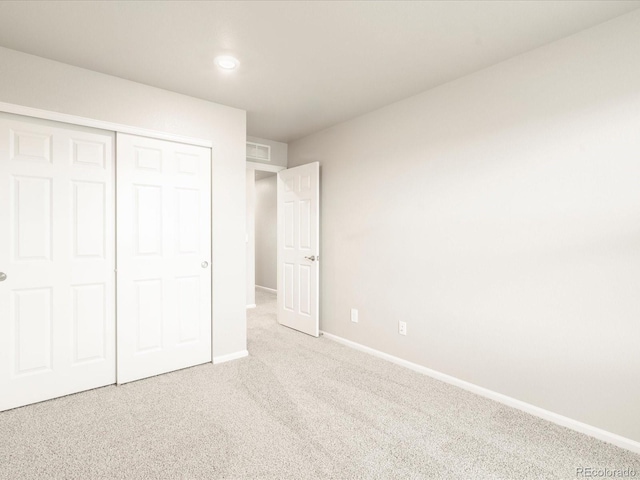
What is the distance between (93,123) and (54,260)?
1.08 m

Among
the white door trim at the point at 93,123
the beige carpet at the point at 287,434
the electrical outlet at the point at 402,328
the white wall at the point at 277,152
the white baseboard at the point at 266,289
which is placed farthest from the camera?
the white baseboard at the point at 266,289

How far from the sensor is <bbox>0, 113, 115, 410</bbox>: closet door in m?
2.28

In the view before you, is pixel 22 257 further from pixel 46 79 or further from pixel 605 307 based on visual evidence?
pixel 605 307

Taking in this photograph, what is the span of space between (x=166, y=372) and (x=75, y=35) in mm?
2620

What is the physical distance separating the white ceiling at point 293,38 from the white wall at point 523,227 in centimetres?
28

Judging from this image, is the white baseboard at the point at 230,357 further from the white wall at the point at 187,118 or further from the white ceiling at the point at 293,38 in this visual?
the white ceiling at the point at 293,38

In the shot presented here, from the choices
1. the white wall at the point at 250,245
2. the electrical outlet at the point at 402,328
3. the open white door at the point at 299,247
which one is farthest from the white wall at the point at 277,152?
the electrical outlet at the point at 402,328

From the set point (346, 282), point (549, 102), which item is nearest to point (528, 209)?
point (549, 102)

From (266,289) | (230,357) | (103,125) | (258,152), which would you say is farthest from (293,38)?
(266,289)

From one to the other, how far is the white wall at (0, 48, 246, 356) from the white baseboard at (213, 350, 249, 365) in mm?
38

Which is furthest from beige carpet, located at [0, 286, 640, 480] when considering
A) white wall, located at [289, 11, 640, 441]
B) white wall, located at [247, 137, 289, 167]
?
white wall, located at [247, 137, 289, 167]

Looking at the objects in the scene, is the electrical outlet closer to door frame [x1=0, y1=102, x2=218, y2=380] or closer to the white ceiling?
door frame [x1=0, y1=102, x2=218, y2=380]

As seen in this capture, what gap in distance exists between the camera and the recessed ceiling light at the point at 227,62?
2354mm

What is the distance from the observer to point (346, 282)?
3.73 m
